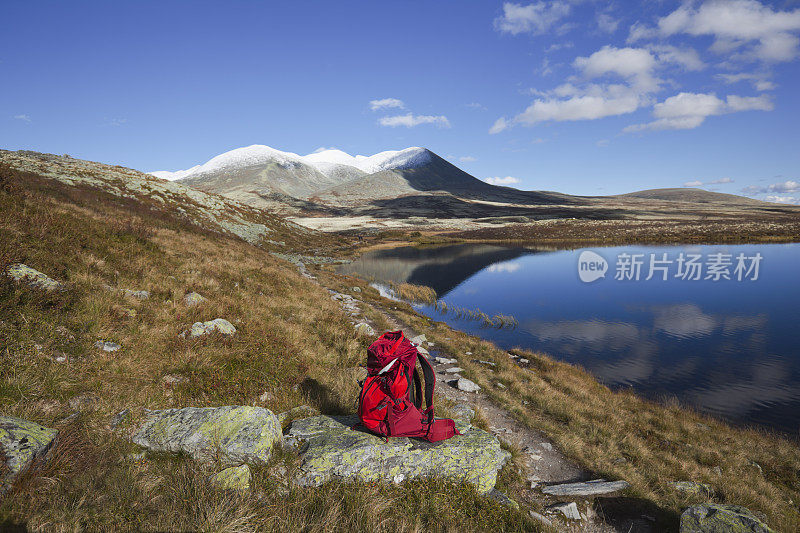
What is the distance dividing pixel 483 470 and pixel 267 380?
4.87 metres

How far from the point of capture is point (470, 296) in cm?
3516

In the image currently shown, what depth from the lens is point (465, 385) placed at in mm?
11656

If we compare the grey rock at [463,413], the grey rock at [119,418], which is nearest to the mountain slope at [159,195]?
the grey rock at [119,418]

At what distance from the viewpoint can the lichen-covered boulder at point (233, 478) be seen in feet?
13.4

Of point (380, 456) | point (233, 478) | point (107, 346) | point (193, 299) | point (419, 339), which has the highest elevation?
point (193, 299)

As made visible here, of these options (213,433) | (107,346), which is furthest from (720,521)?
(107,346)

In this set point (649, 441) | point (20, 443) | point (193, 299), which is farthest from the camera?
point (649, 441)

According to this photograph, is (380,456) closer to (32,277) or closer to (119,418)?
(119,418)

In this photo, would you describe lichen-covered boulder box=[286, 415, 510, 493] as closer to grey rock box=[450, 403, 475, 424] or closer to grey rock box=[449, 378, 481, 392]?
grey rock box=[450, 403, 475, 424]

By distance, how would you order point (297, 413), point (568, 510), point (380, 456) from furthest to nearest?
point (297, 413), point (568, 510), point (380, 456)

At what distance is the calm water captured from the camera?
52.3 feet

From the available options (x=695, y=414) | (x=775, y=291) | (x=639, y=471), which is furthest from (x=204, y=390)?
(x=775, y=291)

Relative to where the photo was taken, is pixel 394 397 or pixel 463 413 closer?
pixel 394 397

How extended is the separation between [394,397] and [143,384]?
464cm
